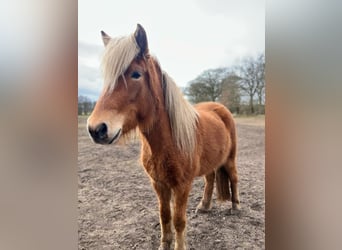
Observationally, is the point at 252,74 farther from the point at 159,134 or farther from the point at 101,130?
the point at 101,130

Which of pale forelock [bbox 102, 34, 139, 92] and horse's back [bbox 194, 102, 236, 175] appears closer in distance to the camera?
A: pale forelock [bbox 102, 34, 139, 92]

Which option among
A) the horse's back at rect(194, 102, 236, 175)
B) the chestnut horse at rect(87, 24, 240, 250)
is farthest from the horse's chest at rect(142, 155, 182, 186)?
the horse's back at rect(194, 102, 236, 175)

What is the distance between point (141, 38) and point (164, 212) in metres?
0.60

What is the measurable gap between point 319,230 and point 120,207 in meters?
0.68

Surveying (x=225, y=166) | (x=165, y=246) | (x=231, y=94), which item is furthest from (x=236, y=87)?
(x=165, y=246)

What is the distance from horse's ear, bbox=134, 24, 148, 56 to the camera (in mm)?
1004

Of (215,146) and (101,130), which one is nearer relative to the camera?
(101,130)

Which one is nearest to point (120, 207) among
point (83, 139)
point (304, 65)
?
point (83, 139)

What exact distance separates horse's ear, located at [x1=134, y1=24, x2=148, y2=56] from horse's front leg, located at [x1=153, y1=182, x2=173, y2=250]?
0.47m

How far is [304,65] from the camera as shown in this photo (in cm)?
103

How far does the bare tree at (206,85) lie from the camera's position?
3.51ft

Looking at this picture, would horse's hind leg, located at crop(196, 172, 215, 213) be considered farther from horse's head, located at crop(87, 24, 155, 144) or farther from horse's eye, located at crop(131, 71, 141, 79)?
horse's eye, located at crop(131, 71, 141, 79)

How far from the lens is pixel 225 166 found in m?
1.12

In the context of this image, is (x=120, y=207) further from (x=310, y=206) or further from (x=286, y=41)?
(x=286, y=41)
